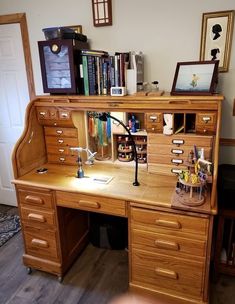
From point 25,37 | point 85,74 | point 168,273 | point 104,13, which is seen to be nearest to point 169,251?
point 168,273

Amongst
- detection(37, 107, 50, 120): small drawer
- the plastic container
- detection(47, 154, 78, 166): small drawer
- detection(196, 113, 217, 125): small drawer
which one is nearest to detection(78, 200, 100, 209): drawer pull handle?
detection(47, 154, 78, 166): small drawer

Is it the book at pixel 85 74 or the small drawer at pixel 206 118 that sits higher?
the book at pixel 85 74

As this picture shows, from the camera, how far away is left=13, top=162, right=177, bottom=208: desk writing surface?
1.63m

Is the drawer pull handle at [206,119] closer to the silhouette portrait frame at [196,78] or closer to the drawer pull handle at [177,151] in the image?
the silhouette portrait frame at [196,78]

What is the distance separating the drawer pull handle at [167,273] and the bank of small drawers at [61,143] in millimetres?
1020

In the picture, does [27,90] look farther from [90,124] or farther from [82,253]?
[82,253]

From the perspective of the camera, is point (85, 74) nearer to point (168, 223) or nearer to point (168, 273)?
point (168, 223)

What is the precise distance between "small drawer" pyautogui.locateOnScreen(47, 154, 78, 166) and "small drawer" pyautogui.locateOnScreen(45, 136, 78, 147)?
0.10 m

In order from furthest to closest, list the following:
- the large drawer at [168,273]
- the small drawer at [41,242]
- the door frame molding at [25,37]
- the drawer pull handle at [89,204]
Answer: the door frame molding at [25,37]
the small drawer at [41,242]
the drawer pull handle at [89,204]
the large drawer at [168,273]

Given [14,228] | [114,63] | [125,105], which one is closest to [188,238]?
[125,105]

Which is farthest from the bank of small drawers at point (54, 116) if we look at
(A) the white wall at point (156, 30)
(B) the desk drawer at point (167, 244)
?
(B) the desk drawer at point (167, 244)

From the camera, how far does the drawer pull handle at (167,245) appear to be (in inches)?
62.8

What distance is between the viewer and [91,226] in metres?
2.40

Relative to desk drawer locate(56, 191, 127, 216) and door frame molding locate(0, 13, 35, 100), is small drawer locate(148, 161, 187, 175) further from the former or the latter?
door frame molding locate(0, 13, 35, 100)
